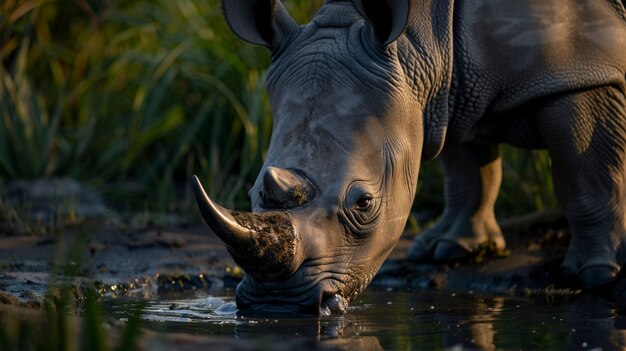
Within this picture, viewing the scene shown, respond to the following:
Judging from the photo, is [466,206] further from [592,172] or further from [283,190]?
[283,190]

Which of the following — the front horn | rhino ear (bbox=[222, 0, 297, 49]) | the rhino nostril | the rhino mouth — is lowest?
the rhino mouth

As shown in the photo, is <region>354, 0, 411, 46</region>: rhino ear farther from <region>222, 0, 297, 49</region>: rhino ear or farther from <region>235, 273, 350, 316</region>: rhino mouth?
<region>235, 273, 350, 316</region>: rhino mouth

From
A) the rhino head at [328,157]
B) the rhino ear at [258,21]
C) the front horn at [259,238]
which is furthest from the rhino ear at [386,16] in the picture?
the front horn at [259,238]

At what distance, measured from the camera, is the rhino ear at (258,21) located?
4.96 meters

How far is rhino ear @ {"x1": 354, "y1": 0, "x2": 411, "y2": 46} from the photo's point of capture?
4633mm

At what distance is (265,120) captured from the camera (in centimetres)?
807

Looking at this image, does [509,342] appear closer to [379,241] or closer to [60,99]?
[379,241]

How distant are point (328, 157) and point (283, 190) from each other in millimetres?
277

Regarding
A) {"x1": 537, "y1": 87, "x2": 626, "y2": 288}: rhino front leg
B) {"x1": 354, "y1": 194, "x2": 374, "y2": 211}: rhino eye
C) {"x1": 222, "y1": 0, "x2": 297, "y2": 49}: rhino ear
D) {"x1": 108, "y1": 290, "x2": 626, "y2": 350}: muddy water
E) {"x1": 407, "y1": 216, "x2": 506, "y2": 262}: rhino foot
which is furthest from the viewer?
{"x1": 407, "y1": 216, "x2": 506, "y2": 262}: rhino foot

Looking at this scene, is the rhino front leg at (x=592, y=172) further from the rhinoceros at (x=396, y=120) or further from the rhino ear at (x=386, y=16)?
the rhino ear at (x=386, y=16)

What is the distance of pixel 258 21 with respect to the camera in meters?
5.03

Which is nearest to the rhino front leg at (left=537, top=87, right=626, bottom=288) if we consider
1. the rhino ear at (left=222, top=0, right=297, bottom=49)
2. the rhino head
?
the rhino head

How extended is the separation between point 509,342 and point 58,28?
22.5 feet

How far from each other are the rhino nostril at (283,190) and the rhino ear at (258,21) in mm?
801
